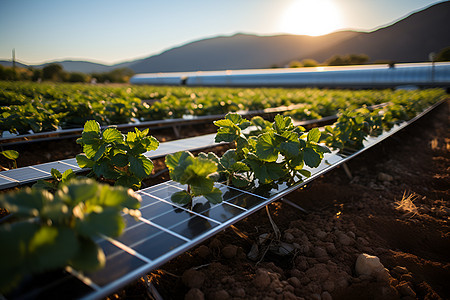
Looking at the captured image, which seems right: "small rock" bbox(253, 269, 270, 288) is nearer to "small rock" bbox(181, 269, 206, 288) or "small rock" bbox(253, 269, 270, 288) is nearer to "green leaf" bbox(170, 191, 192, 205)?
"small rock" bbox(181, 269, 206, 288)

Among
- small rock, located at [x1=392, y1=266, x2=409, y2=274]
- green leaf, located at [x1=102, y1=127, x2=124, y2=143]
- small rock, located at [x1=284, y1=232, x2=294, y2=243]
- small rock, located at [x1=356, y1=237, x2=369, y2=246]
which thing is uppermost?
green leaf, located at [x1=102, y1=127, x2=124, y2=143]

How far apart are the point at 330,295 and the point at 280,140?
1131mm

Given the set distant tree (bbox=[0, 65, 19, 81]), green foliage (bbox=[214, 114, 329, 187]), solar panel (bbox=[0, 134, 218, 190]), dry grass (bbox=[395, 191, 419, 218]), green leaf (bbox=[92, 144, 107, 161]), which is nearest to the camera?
green leaf (bbox=[92, 144, 107, 161])

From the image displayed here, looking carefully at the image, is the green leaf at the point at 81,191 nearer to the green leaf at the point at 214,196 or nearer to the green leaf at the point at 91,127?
the green leaf at the point at 214,196

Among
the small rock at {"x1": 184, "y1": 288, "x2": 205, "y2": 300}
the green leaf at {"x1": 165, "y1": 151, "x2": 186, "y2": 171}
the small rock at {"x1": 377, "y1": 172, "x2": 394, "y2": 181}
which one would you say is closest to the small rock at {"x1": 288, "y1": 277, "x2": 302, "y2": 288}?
the small rock at {"x1": 184, "y1": 288, "x2": 205, "y2": 300}

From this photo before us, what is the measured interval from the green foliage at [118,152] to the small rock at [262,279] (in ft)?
3.46

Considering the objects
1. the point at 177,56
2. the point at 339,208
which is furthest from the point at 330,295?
the point at 177,56

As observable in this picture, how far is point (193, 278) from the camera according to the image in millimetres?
1849

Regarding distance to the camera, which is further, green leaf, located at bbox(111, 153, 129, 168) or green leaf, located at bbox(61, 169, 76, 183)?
green leaf, located at bbox(111, 153, 129, 168)

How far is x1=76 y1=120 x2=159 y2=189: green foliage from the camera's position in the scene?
6.99 ft

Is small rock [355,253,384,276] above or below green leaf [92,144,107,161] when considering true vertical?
below

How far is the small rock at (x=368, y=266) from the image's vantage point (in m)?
1.96

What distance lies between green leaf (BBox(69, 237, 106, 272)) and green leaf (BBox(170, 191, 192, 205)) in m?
0.84

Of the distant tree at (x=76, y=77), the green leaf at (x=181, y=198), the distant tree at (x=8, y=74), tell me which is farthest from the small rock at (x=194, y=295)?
the distant tree at (x=76, y=77)
